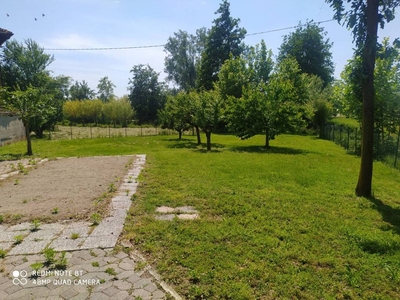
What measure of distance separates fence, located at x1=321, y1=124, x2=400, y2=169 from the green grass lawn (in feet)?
19.0

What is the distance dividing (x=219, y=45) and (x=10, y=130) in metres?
26.7

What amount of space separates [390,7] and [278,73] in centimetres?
2737

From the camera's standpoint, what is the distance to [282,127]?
16812 millimetres

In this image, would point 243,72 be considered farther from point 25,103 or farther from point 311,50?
point 25,103

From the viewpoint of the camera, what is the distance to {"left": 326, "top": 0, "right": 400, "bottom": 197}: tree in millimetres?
5500

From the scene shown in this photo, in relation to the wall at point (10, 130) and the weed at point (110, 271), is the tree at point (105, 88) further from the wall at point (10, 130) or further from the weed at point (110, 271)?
the weed at point (110, 271)

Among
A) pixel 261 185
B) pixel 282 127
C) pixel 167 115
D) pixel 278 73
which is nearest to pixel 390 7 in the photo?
pixel 261 185

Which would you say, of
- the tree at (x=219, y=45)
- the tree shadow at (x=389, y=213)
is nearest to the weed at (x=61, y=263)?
the tree shadow at (x=389, y=213)

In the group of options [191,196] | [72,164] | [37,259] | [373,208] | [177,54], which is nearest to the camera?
[37,259]

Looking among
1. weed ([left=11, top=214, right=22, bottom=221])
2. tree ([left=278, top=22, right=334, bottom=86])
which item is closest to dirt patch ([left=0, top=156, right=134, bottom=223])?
weed ([left=11, top=214, right=22, bottom=221])

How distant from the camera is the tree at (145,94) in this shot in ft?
143

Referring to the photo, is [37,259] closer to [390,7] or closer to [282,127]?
[390,7]

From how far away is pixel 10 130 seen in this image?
1938cm

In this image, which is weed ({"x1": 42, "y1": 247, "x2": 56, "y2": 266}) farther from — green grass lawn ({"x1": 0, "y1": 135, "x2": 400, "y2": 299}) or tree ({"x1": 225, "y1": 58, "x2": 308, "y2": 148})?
tree ({"x1": 225, "y1": 58, "x2": 308, "y2": 148})
